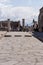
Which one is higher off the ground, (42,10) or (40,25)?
(42,10)

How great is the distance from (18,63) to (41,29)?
175ft

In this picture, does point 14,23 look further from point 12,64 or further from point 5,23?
point 12,64

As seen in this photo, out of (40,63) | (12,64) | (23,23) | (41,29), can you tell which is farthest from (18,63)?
(23,23)

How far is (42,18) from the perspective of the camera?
62.8 meters

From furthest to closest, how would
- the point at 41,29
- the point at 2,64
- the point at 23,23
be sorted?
the point at 23,23, the point at 41,29, the point at 2,64

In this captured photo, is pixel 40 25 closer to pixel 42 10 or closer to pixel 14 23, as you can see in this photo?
pixel 42 10

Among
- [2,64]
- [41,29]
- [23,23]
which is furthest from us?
[23,23]

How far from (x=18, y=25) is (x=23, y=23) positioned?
245cm

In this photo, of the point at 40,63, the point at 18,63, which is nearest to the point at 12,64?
the point at 18,63

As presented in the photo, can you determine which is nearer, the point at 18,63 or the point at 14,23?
the point at 18,63

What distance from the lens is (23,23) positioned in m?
64.1

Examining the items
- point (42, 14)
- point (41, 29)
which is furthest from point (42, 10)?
point (41, 29)

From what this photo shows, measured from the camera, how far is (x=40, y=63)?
23.4ft

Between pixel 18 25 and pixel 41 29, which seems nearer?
pixel 41 29
